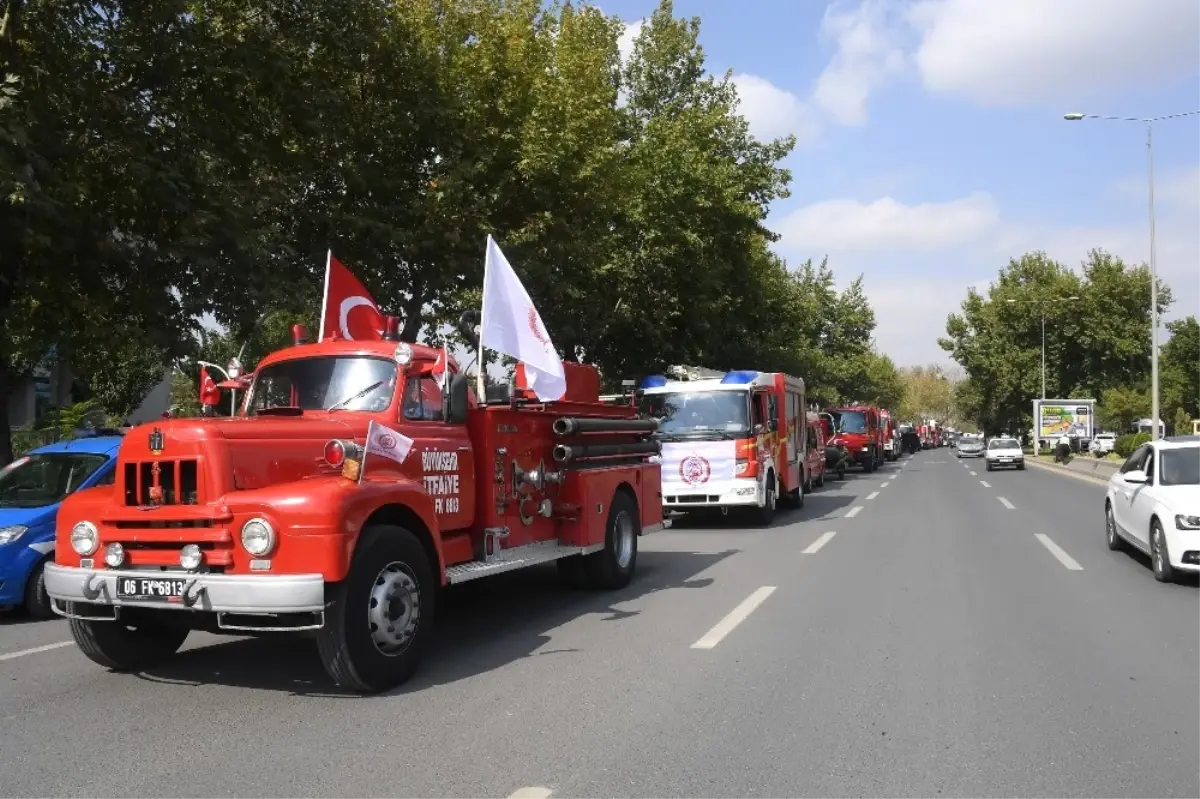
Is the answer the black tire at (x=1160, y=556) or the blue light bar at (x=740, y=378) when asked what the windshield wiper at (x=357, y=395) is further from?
the blue light bar at (x=740, y=378)

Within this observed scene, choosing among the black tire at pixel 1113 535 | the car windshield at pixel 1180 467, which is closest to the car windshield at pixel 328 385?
the car windshield at pixel 1180 467

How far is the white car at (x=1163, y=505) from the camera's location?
10.2m

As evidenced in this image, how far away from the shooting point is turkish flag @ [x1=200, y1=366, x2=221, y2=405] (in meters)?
8.12

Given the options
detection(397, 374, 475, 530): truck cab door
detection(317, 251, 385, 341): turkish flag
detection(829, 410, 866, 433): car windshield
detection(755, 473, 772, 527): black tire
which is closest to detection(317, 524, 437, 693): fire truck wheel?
detection(397, 374, 475, 530): truck cab door

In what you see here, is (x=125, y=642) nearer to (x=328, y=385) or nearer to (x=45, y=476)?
(x=328, y=385)

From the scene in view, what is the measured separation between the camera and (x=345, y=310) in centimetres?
977

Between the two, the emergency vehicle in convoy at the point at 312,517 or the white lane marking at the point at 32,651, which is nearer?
the emergency vehicle in convoy at the point at 312,517

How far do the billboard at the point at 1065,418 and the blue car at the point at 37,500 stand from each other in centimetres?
4930

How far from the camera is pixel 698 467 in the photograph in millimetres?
17016

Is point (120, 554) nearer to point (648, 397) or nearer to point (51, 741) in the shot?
point (51, 741)

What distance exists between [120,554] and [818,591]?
21.4 ft

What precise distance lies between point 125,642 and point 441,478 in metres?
2.35

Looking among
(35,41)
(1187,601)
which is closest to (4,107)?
(35,41)

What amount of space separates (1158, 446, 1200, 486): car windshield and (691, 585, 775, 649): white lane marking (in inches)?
181
